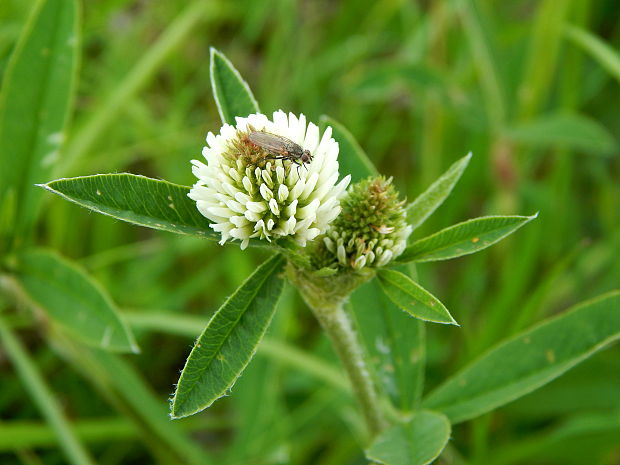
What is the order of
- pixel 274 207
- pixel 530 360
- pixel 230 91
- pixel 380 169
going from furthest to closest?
pixel 380 169 < pixel 530 360 < pixel 230 91 < pixel 274 207

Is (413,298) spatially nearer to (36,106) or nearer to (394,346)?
(394,346)

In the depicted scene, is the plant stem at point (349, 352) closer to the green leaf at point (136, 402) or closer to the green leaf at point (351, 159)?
the green leaf at point (351, 159)

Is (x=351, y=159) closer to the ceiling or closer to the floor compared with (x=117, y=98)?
closer to the floor

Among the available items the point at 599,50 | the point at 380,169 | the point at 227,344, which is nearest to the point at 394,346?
the point at 227,344

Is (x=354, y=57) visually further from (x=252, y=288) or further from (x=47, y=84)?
(x=252, y=288)

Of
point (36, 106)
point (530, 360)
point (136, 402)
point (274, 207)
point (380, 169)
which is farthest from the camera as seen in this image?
point (380, 169)

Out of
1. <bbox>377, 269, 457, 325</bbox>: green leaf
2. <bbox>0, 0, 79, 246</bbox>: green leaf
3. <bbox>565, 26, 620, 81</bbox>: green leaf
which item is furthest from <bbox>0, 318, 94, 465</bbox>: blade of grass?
<bbox>565, 26, 620, 81</bbox>: green leaf

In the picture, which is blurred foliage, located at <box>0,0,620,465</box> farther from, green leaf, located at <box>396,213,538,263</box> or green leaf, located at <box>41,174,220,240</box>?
→ green leaf, located at <box>41,174,220,240</box>
